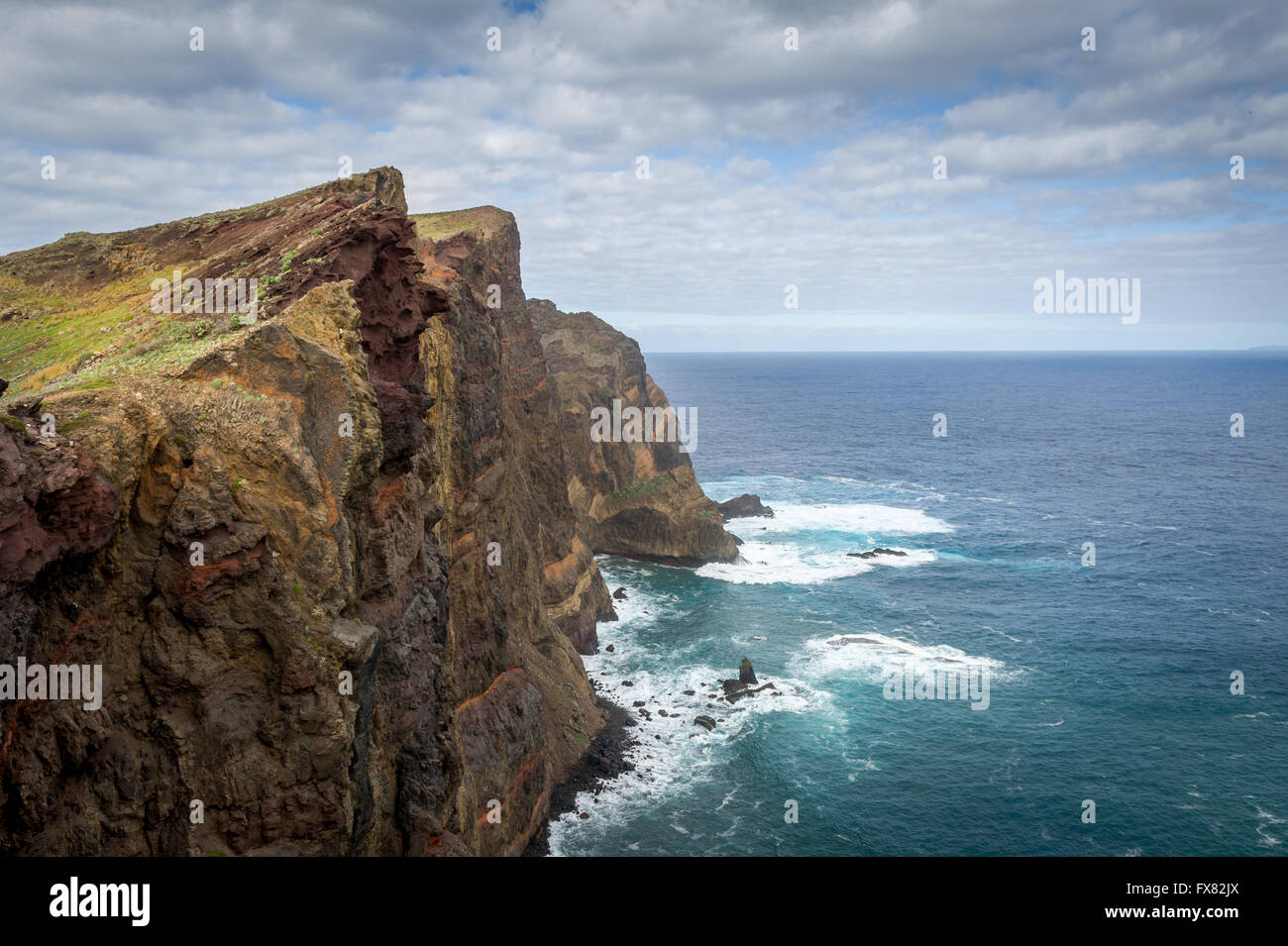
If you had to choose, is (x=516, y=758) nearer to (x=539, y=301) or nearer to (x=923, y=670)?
(x=923, y=670)

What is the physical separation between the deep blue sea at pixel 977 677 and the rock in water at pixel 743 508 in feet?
11.7

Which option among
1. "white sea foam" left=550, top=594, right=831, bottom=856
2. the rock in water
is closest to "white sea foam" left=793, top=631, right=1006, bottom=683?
"white sea foam" left=550, top=594, right=831, bottom=856

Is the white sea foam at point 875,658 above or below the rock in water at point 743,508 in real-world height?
below

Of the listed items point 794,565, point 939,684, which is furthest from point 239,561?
point 794,565

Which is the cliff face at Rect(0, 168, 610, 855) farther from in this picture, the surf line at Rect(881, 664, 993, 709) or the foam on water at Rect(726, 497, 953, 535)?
the foam on water at Rect(726, 497, 953, 535)

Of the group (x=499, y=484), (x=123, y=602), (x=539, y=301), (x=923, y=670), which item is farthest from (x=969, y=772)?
(x=539, y=301)

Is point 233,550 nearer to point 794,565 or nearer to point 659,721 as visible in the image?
point 659,721

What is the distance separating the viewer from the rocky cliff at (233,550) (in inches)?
677

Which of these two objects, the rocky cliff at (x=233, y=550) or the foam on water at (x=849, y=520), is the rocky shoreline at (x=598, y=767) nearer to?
the rocky cliff at (x=233, y=550)

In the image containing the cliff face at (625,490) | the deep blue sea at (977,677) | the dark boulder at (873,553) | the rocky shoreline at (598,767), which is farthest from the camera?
the dark boulder at (873,553)

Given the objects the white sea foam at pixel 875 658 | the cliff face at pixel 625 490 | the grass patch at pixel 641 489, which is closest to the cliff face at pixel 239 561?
the white sea foam at pixel 875 658

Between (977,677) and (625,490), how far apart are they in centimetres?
4636

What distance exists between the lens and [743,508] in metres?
121
